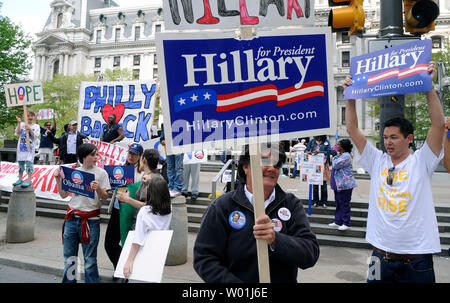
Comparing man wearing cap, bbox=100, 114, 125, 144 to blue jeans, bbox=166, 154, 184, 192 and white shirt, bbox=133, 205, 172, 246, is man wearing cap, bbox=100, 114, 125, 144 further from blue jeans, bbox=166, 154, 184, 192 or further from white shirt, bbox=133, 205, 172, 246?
white shirt, bbox=133, 205, 172, 246

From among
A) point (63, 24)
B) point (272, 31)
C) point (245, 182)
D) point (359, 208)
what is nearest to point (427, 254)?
point (245, 182)

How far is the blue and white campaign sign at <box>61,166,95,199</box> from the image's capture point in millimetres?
3930

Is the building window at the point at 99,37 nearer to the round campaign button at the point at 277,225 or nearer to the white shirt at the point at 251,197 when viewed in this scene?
the white shirt at the point at 251,197

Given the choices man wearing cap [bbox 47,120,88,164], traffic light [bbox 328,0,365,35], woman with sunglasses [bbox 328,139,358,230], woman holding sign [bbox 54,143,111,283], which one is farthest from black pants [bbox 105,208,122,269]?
man wearing cap [bbox 47,120,88,164]

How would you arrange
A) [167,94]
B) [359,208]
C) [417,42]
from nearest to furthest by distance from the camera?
[167,94], [417,42], [359,208]

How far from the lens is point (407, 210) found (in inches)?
103

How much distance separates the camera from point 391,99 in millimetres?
4207

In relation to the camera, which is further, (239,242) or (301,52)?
(301,52)

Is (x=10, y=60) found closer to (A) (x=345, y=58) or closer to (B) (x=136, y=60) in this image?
(B) (x=136, y=60)

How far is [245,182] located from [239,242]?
1.26 feet

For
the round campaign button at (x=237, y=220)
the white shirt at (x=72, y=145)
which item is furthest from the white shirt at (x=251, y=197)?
the white shirt at (x=72, y=145)

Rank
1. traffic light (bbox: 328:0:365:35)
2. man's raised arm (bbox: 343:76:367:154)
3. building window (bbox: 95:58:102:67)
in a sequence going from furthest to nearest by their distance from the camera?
1. building window (bbox: 95:58:102:67)
2. traffic light (bbox: 328:0:365:35)
3. man's raised arm (bbox: 343:76:367:154)

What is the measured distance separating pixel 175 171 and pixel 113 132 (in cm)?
176

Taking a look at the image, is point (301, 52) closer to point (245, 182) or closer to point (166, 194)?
point (245, 182)
